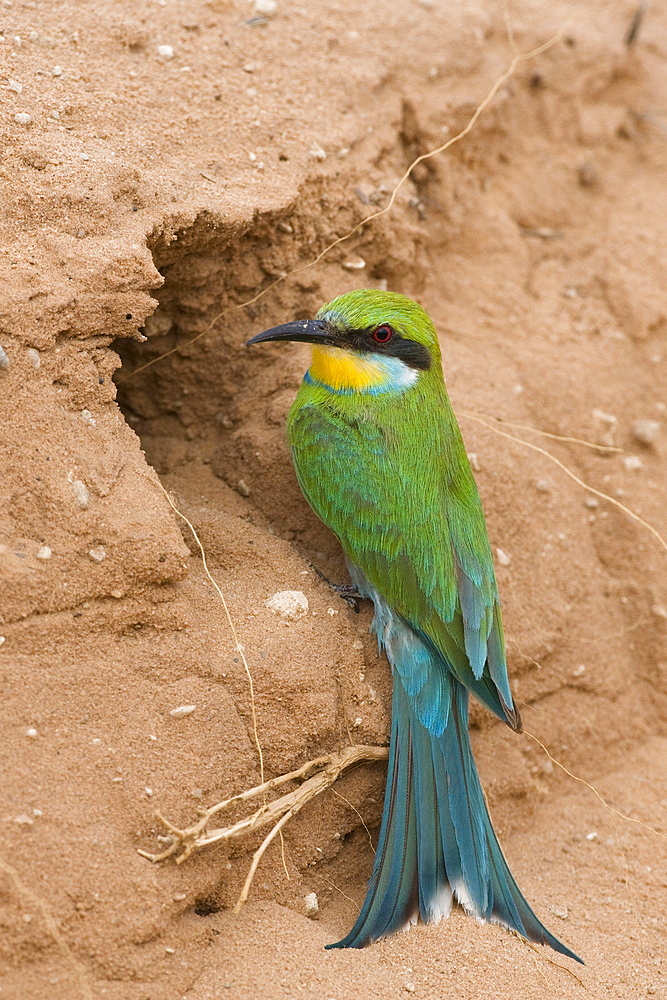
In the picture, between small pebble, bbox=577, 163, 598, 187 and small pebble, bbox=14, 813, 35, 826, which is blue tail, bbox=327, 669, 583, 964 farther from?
small pebble, bbox=577, 163, 598, 187

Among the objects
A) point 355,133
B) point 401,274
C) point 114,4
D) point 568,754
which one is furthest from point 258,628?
point 114,4

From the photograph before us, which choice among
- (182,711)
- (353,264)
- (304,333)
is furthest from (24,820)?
(353,264)

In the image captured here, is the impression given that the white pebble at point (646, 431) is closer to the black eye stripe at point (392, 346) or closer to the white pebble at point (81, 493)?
the black eye stripe at point (392, 346)

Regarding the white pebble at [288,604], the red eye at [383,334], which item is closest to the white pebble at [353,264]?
the red eye at [383,334]

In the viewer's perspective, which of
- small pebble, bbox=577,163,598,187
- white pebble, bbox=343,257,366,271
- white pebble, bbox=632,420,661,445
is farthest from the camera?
small pebble, bbox=577,163,598,187

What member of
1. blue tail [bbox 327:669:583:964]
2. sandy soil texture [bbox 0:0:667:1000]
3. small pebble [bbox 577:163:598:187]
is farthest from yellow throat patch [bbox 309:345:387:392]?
small pebble [bbox 577:163:598:187]
